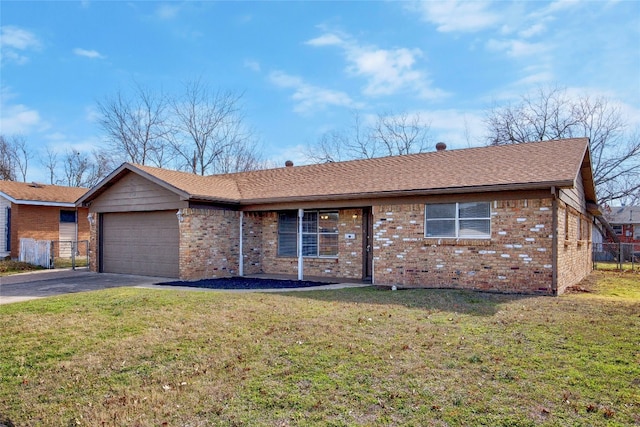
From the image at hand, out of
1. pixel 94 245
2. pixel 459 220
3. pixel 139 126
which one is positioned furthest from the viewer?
pixel 139 126

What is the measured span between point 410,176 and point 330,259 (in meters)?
3.74

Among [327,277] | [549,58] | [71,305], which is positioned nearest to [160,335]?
[71,305]

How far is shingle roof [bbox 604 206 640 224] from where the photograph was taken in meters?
34.1

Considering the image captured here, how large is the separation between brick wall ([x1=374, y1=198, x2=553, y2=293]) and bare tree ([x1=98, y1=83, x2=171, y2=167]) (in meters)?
24.0

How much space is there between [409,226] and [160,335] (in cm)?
740

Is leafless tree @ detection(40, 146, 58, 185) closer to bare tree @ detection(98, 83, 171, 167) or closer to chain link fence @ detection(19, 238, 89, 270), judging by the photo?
bare tree @ detection(98, 83, 171, 167)

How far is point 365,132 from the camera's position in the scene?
34219 mm

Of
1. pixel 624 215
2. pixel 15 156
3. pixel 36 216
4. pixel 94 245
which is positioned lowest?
pixel 94 245

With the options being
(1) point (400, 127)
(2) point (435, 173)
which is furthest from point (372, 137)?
(2) point (435, 173)

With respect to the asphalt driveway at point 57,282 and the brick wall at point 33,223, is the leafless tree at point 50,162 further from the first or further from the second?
the asphalt driveway at point 57,282

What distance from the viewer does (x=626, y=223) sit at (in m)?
34.2

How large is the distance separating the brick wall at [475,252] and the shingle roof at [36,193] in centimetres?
1696

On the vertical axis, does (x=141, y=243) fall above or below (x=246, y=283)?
above

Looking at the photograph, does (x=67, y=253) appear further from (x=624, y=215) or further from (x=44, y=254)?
(x=624, y=215)
